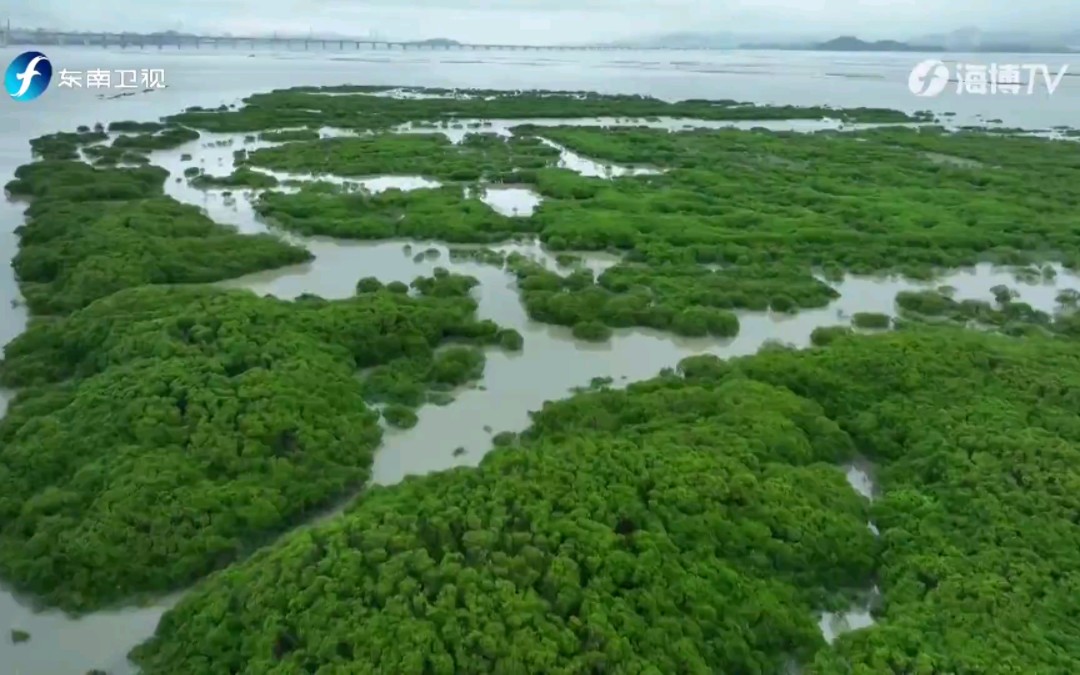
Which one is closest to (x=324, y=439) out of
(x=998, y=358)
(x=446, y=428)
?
(x=446, y=428)

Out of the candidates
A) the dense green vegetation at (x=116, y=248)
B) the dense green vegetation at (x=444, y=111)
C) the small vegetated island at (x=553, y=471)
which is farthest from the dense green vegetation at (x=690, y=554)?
the dense green vegetation at (x=444, y=111)

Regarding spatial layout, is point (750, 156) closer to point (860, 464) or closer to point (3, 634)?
point (860, 464)

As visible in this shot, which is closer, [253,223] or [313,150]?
[253,223]
